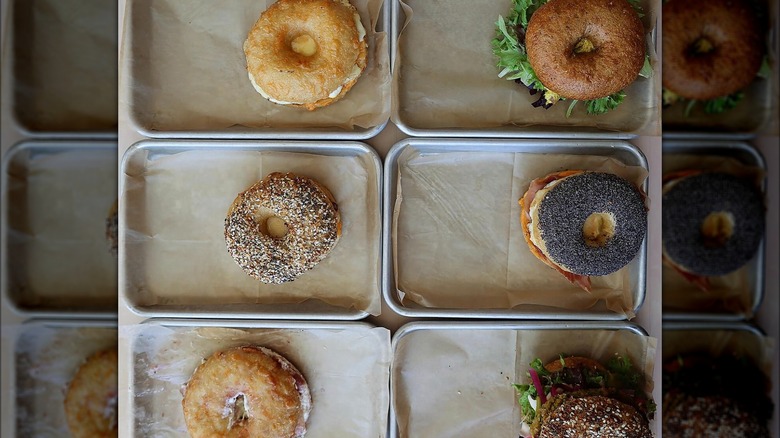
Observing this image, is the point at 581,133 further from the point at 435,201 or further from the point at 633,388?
the point at 633,388

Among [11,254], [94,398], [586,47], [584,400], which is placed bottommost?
[94,398]

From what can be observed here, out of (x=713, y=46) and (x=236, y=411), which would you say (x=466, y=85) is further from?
(x=236, y=411)

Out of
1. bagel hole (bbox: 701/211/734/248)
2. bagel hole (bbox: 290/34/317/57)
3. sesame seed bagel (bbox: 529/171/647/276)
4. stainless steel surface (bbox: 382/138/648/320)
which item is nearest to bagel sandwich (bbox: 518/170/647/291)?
sesame seed bagel (bbox: 529/171/647/276)

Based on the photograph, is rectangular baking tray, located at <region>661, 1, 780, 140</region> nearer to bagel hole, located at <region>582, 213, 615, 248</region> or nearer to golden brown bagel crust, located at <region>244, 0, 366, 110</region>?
bagel hole, located at <region>582, 213, 615, 248</region>

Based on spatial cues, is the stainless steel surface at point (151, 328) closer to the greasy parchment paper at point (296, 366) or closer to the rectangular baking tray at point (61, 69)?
the greasy parchment paper at point (296, 366)

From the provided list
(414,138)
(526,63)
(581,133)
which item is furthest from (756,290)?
(414,138)

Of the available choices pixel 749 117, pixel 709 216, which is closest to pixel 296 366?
pixel 709 216
